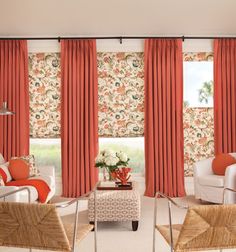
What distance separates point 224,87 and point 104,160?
314 cm

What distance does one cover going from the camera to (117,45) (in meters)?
7.64

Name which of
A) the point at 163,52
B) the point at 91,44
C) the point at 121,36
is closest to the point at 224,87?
the point at 163,52

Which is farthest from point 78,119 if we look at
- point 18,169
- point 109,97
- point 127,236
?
point 127,236

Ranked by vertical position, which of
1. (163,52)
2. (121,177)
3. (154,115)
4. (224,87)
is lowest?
(121,177)

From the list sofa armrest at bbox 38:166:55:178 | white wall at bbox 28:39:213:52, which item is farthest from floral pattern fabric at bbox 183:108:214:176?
sofa armrest at bbox 38:166:55:178

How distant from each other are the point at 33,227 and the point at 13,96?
196 inches

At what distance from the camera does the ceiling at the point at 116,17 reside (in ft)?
19.2

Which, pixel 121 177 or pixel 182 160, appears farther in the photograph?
pixel 182 160

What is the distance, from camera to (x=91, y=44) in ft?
24.7

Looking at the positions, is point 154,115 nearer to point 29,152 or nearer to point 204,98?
point 204,98

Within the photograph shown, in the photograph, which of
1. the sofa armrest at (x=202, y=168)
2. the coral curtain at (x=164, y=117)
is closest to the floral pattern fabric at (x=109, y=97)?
the coral curtain at (x=164, y=117)

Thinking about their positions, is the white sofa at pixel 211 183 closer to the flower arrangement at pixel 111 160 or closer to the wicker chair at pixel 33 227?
the flower arrangement at pixel 111 160

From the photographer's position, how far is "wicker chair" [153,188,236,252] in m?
2.67

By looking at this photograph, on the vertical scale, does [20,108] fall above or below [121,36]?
below
